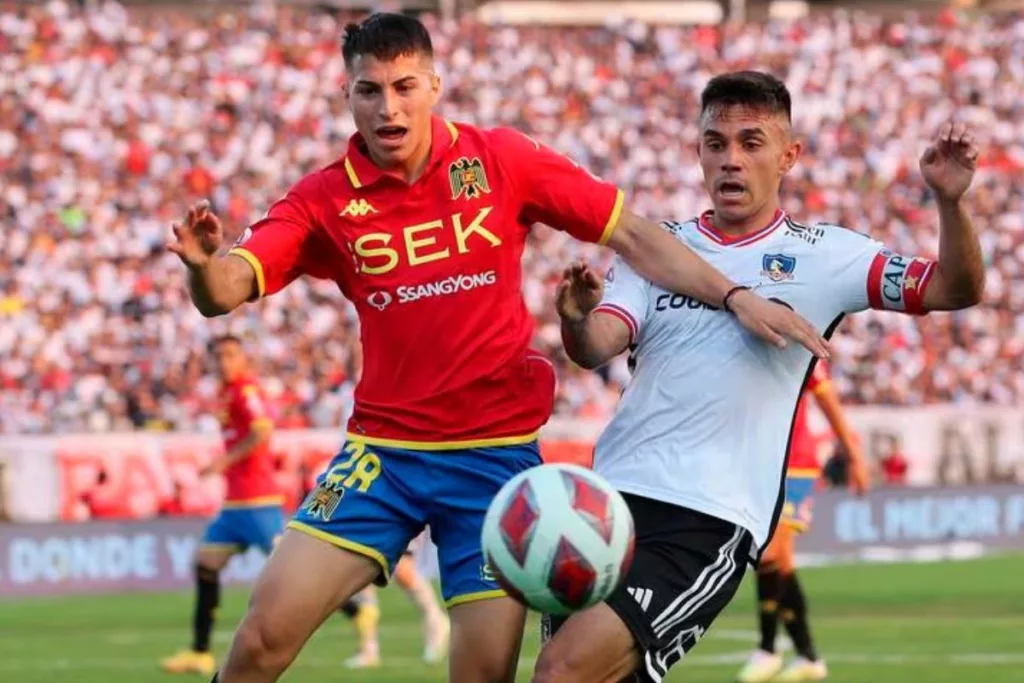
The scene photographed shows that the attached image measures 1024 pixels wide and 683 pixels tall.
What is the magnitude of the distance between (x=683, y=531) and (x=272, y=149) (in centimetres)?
2501

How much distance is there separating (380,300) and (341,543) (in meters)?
0.84

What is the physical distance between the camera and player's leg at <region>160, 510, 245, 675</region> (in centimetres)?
1433

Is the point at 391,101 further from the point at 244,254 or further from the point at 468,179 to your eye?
the point at 244,254

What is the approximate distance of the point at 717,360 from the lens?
7.08 m

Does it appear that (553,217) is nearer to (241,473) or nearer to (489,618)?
(489,618)

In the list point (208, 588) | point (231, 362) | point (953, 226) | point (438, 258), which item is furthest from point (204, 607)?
point (953, 226)

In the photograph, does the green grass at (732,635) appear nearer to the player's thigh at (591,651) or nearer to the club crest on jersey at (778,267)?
the club crest on jersey at (778,267)

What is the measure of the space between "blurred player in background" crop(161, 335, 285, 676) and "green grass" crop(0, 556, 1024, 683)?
939mm

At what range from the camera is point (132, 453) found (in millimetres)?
23250

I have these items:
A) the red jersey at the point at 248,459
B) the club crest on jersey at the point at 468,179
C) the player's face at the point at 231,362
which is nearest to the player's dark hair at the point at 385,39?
the club crest on jersey at the point at 468,179

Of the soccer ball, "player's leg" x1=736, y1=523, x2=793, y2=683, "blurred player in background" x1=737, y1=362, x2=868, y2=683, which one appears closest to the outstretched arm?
the soccer ball

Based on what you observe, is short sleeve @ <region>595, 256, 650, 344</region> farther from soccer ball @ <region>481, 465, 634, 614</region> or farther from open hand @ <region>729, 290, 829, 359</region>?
soccer ball @ <region>481, 465, 634, 614</region>

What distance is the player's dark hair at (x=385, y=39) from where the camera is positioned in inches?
282

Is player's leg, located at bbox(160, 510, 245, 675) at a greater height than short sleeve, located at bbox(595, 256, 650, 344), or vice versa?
short sleeve, located at bbox(595, 256, 650, 344)
